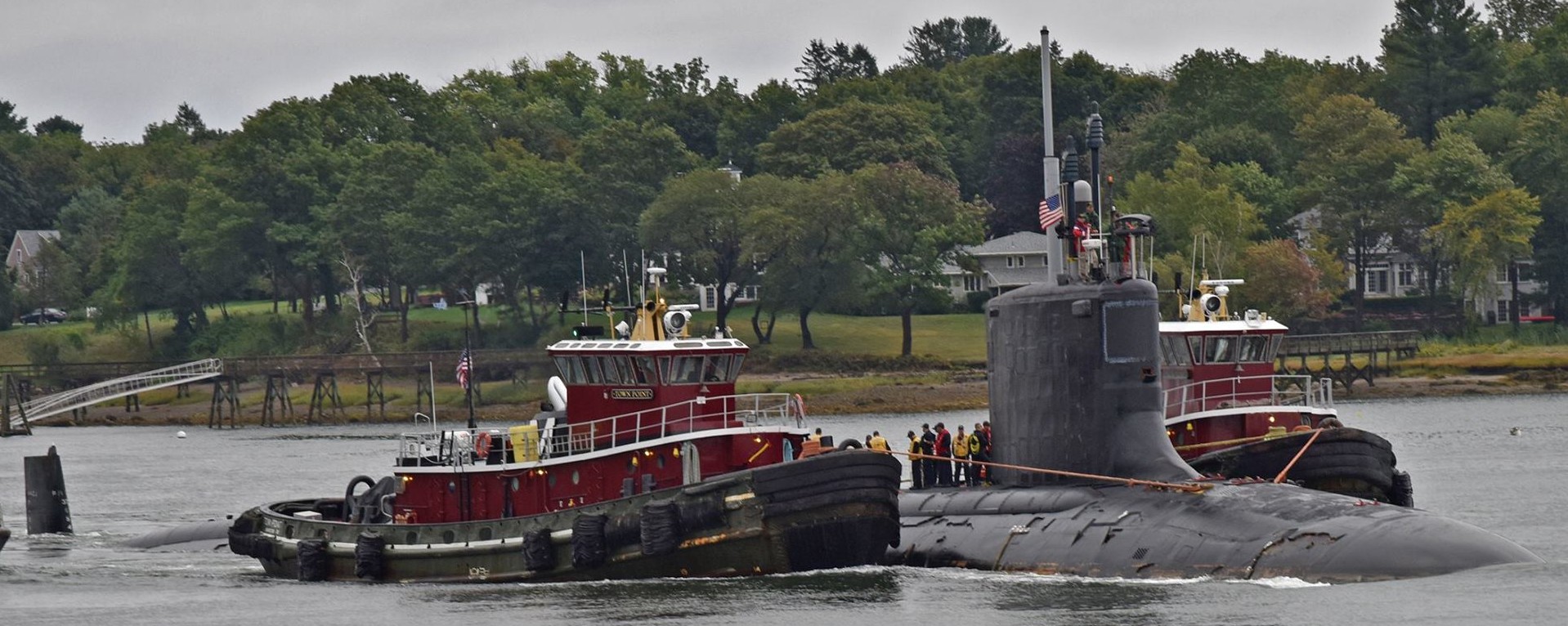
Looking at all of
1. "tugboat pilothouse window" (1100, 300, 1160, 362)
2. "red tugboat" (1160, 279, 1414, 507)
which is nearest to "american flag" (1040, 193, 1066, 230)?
"tugboat pilothouse window" (1100, 300, 1160, 362)

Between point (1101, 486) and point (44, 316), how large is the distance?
12919 centimetres

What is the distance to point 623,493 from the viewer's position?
1447 inches

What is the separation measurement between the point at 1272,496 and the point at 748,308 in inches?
3557

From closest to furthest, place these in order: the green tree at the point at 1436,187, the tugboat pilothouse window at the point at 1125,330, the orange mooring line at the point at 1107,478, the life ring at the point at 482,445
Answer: the orange mooring line at the point at 1107,478 < the tugboat pilothouse window at the point at 1125,330 < the life ring at the point at 482,445 < the green tree at the point at 1436,187

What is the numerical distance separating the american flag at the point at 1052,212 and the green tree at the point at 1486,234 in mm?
80878

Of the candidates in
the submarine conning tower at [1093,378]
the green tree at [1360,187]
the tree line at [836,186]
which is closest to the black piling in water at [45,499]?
the submarine conning tower at [1093,378]

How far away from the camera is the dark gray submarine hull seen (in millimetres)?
31203

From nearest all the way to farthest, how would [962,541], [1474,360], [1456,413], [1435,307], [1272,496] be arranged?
[1272,496]
[962,541]
[1456,413]
[1474,360]
[1435,307]

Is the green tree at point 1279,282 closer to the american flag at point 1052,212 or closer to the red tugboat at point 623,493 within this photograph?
the red tugboat at point 623,493

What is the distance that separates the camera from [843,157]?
429 feet

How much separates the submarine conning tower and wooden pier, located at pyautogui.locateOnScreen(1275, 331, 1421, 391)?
57567 millimetres

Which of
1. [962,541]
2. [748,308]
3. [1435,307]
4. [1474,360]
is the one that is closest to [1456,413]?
[1474,360]

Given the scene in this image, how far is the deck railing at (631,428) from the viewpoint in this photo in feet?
123

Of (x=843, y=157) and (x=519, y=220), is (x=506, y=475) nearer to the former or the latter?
(x=519, y=220)
